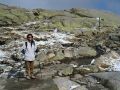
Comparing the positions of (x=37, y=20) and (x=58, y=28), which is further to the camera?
(x=37, y=20)

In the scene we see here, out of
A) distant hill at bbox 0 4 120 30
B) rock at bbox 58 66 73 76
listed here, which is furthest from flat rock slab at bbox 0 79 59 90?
distant hill at bbox 0 4 120 30

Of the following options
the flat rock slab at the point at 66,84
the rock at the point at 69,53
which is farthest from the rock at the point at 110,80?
the rock at the point at 69,53

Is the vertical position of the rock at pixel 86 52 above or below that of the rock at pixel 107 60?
above

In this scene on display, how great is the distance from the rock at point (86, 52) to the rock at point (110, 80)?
7.00 metres

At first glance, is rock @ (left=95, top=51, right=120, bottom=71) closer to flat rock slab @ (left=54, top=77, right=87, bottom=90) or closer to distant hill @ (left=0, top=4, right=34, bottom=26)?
flat rock slab @ (left=54, top=77, right=87, bottom=90)

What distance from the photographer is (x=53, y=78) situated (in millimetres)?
18047

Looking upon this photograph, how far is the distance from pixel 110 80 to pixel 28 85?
12.3 ft

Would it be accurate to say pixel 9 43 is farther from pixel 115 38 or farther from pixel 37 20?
pixel 37 20

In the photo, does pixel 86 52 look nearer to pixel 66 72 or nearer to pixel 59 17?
pixel 66 72

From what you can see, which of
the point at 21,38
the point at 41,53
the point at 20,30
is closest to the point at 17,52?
the point at 41,53

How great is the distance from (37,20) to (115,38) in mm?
15296

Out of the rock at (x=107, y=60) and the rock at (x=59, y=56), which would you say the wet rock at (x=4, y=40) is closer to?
the rock at (x=59, y=56)

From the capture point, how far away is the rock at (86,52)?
25106 millimetres

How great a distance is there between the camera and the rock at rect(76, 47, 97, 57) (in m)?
25.1
